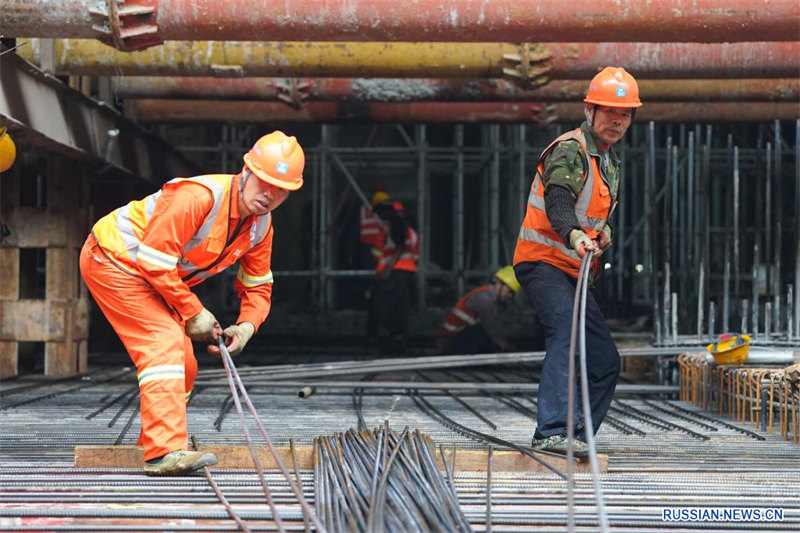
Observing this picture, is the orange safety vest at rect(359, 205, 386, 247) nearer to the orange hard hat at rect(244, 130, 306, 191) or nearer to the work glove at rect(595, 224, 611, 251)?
the work glove at rect(595, 224, 611, 251)

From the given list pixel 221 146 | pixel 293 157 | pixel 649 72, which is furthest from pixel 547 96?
pixel 221 146

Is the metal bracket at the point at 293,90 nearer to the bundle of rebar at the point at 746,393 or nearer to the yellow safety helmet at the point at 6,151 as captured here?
the yellow safety helmet at the point at 6,151

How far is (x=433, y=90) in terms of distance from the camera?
9039mm

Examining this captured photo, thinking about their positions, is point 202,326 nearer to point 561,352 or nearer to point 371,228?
point 561,352

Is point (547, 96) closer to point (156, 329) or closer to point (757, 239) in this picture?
point (757, 239)

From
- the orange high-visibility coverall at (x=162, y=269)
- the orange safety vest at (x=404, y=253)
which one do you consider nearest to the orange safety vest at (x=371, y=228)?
the orange safety vest at (x=404, y=253)

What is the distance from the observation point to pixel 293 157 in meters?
4.37

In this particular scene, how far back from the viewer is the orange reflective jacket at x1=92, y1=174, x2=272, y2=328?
168 inches

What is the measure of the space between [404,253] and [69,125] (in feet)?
17.0

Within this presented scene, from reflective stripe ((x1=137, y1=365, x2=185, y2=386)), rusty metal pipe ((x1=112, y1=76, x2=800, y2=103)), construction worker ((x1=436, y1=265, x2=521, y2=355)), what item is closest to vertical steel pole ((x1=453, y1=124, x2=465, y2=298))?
construction worker ((x1=436, y1=265, x2=521, y2=355))

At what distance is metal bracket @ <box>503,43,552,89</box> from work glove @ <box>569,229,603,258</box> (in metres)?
3.36

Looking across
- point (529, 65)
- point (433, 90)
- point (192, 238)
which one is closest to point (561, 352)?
point (192, 238)

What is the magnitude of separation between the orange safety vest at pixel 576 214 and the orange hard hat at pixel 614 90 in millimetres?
190

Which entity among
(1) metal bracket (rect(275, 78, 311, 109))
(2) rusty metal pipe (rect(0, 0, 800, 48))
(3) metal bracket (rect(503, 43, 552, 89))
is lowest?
(1) metal bracket (rect(275, 78, 311, 109))
